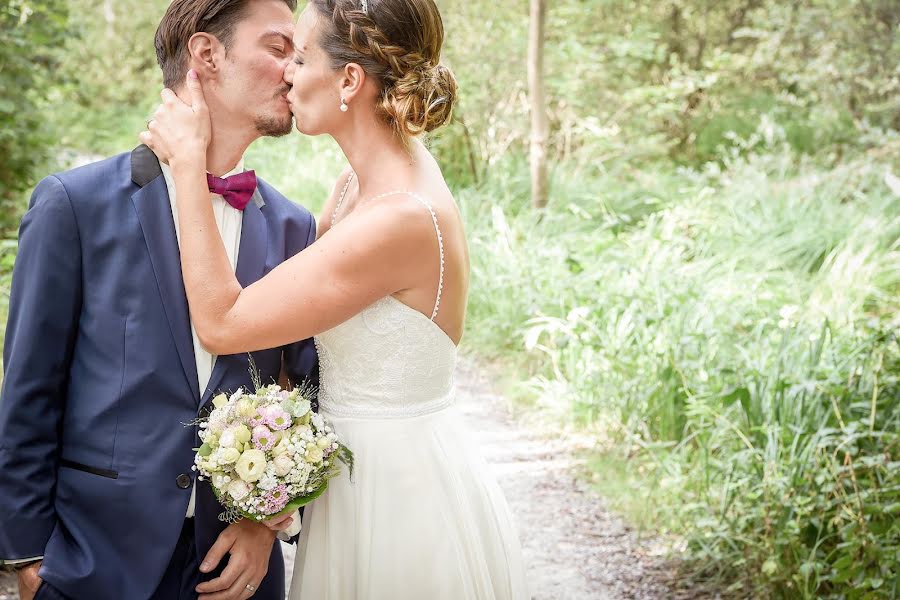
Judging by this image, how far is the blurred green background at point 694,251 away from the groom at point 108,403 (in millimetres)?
2522

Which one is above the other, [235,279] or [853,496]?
[235,279]

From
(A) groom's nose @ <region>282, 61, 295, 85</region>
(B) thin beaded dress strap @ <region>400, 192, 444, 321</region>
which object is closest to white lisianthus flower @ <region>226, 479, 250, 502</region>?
(B) thin beaded dress strap @ <region>400, 192, 444, 321</region>

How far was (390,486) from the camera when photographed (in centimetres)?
253

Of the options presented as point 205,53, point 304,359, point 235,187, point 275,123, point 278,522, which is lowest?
point 278,522

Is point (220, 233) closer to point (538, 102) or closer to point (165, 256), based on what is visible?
point (165, 256)

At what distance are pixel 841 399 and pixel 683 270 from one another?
2215mm

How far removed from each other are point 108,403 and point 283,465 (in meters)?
0.45

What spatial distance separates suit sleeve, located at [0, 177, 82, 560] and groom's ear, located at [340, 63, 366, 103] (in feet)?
2.46

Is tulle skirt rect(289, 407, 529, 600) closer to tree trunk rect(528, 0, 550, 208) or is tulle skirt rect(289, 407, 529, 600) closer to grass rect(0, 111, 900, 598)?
grass rect(0, 111, 900, 598)

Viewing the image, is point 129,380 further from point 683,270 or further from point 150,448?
point 683,270

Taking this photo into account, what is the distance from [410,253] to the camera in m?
2.40

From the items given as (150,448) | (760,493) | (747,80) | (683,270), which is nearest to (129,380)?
(150,448)

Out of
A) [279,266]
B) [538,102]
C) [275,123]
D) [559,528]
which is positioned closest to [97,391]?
[279,266]

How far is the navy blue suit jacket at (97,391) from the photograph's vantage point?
2180mm
